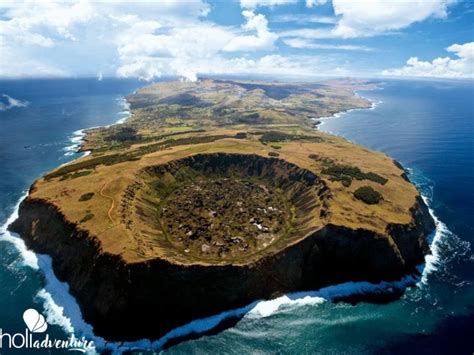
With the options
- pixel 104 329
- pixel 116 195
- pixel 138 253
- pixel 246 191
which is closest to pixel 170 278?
pixel 138 253

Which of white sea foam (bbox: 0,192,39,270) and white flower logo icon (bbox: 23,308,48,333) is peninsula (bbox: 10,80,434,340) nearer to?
white sea foam (bbox: 0,192,39,270)

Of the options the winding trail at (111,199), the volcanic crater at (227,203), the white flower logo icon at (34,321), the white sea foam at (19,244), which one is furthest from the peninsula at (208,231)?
the white flower logo icon at (34,321)

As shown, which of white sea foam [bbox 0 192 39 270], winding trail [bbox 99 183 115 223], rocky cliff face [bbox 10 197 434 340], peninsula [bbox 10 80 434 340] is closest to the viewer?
rocky cliff face [bbox 10 197 434 340]

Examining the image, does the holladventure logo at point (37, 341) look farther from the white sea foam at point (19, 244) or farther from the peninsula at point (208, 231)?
the white sea foam at point (19, 244)

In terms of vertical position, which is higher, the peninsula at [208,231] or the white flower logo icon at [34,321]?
the peninsula at [208,231]

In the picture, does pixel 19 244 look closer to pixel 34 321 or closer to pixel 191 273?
pixel 34 321

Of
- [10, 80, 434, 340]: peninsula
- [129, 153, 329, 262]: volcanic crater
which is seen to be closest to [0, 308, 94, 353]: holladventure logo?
[10, 80, 434, 340]: peninsula

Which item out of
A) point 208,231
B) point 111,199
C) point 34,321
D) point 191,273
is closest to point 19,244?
point 111,199
